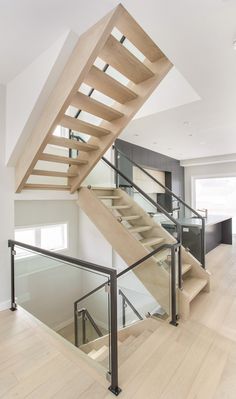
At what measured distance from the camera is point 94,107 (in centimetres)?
245

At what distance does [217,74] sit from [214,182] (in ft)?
19.6

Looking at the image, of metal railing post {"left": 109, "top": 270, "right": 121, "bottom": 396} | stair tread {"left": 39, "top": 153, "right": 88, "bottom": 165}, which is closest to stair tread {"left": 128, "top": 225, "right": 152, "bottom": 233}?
stair tread {"left": 39, "top": 153, "right": 88, "bottom": 165}

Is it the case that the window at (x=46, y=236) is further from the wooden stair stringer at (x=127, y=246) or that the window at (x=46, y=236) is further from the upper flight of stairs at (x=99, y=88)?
the upper flight of stairs at (x=99, y=88)

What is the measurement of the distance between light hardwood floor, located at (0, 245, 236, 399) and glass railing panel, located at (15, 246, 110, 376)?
0.74 m

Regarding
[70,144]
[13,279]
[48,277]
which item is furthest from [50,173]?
[48,277]

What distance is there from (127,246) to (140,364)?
1482 mm

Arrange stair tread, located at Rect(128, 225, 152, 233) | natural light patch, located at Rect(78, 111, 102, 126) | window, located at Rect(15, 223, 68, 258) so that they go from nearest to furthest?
stair tread, located at Rect(128, 225, 152, 233) → window, located at Rect(15, 223, 68, 258) → natural light patch, located at Rect(78, 111, 102, 126)

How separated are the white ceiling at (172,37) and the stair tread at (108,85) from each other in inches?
14.2

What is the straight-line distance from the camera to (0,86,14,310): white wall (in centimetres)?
282

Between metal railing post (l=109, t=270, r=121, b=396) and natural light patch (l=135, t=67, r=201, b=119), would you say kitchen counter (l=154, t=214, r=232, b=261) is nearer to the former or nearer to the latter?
natural light patch (l=135, t=67, r=201, b=119)

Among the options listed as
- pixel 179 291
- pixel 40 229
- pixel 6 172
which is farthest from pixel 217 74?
pixel 40 229

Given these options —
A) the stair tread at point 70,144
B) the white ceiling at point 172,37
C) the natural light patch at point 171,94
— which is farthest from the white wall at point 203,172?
the stair tread at point 70,144

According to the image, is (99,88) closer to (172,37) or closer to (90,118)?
(172,37)

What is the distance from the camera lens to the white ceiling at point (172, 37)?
1.67 m
